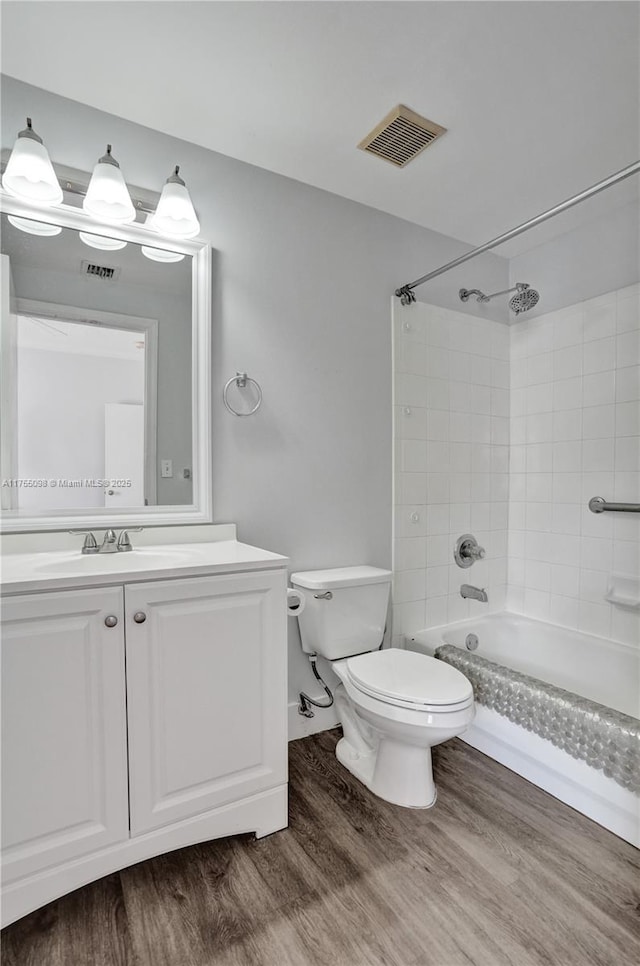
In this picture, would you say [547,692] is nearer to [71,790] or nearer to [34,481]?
[71,790]

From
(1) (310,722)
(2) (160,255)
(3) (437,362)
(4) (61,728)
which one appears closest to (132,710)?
(4) (61,728)

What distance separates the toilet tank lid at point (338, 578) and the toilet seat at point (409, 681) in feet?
0.93

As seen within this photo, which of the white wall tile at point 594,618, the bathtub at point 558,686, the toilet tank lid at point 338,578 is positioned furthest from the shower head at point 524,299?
the bathtub at point 558,686

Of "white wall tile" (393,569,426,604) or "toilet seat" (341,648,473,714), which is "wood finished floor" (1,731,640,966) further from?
"white wall tile" (393,569,426,604)

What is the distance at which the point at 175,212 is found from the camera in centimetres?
166

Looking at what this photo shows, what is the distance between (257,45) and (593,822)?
263 centimetres

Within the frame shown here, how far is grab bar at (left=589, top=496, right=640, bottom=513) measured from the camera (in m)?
2.15

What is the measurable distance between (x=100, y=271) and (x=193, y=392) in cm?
51

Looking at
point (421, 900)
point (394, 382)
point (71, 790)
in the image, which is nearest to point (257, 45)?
point (394, 382)

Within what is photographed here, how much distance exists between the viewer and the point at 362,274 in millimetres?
2215

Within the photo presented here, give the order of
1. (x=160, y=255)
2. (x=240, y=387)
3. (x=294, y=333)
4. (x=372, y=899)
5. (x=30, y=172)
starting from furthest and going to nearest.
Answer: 1. (x=294, y=333)
2. (x=240, y=387)
3. (x=160, y=255)
4. (x=30, y=172)
5. (x=372, y=899)

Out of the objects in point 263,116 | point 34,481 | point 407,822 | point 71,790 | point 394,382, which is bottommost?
point 407,822

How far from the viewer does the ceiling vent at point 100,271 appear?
5.38ft

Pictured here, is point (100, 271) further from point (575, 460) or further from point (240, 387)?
point (575, 460)
